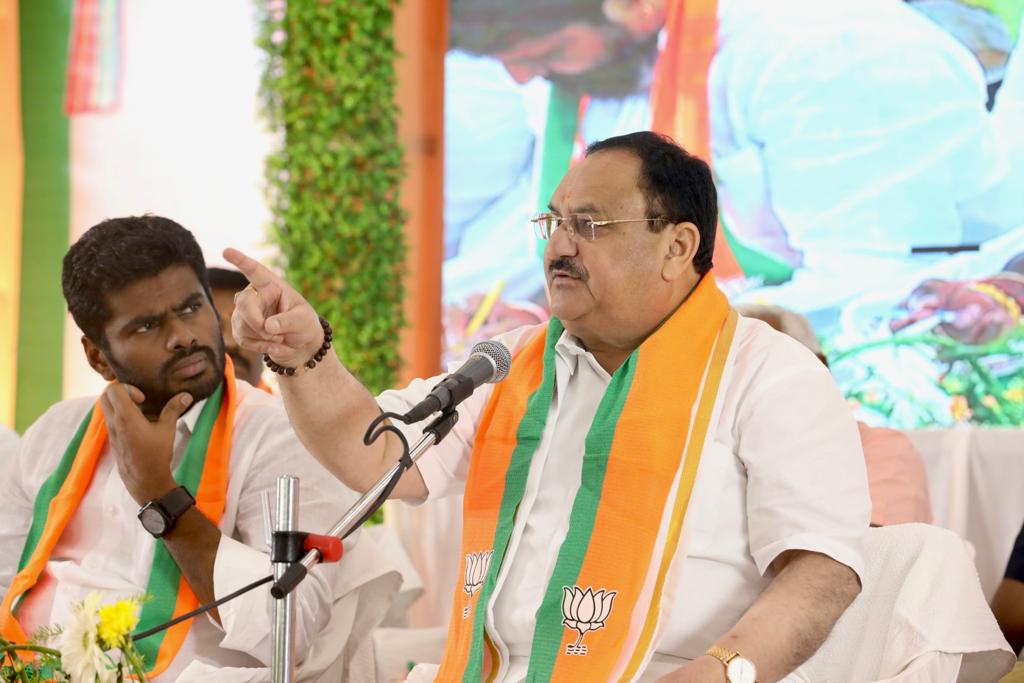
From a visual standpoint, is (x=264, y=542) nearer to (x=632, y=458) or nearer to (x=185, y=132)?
(x=632, y=458)

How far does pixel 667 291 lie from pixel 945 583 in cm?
79

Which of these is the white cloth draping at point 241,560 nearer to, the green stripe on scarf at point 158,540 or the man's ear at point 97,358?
the green stripe on scarf at point 158,540

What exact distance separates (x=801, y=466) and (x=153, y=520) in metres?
1.43

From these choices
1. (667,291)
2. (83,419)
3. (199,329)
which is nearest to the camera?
(667,291)

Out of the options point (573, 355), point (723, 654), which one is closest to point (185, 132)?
point (573, 355)

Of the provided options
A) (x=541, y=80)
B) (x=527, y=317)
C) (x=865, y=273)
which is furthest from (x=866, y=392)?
(x=541, y=80)

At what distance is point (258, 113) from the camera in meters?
6.53

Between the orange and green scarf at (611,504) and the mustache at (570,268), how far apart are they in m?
0.19

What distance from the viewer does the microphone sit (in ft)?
Result: 5.72

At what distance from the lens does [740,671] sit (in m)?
2.04

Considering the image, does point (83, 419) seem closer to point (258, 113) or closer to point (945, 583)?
point (945, 583)

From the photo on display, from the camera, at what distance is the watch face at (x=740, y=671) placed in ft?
6.66

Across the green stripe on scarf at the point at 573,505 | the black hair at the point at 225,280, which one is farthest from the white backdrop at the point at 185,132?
the green stripe on scarf at the point at 573,505

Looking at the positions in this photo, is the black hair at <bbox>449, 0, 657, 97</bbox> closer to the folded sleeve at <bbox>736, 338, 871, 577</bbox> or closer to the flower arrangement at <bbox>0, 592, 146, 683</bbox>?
the folded sleeve at <bbox>736, 338, 871, 577</bbox>
